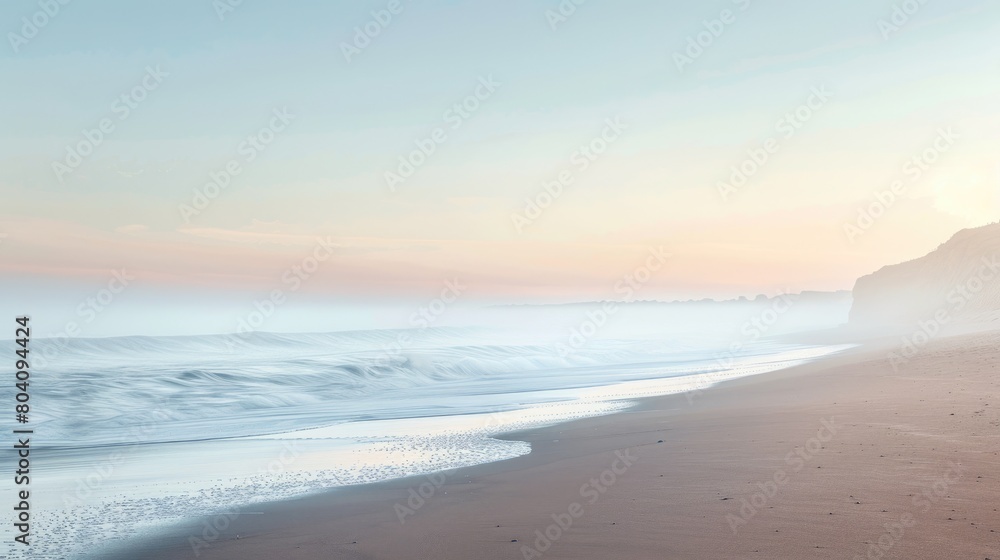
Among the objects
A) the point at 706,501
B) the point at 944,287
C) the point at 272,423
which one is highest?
the point at 944,287

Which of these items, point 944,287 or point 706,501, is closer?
point 706,501

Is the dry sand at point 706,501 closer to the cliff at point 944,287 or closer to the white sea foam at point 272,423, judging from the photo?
the white sea foam at point 272,423

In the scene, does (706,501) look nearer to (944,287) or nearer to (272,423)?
(272,423)

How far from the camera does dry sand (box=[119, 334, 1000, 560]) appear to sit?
5336 mm

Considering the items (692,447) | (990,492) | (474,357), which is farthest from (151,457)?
(474,357)

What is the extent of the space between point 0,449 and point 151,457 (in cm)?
322

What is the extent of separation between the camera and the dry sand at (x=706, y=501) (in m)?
5.34

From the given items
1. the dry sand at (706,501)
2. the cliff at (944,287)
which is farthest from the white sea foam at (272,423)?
the cliff at (944,287)

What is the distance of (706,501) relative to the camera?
6598 millimetres

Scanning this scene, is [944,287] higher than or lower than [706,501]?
higher

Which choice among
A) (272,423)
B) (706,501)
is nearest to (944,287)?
(272,423)

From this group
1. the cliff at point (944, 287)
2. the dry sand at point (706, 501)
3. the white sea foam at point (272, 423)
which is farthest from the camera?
the cliff at point (944, 287)

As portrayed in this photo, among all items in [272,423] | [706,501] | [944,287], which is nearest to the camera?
[706,501]

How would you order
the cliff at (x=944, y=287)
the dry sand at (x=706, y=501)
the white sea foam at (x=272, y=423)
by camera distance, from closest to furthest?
the dry sand at (x=706, y=501) < the white sea foam at (x=272, y=423) < the cliff at (x=944, y=287)
